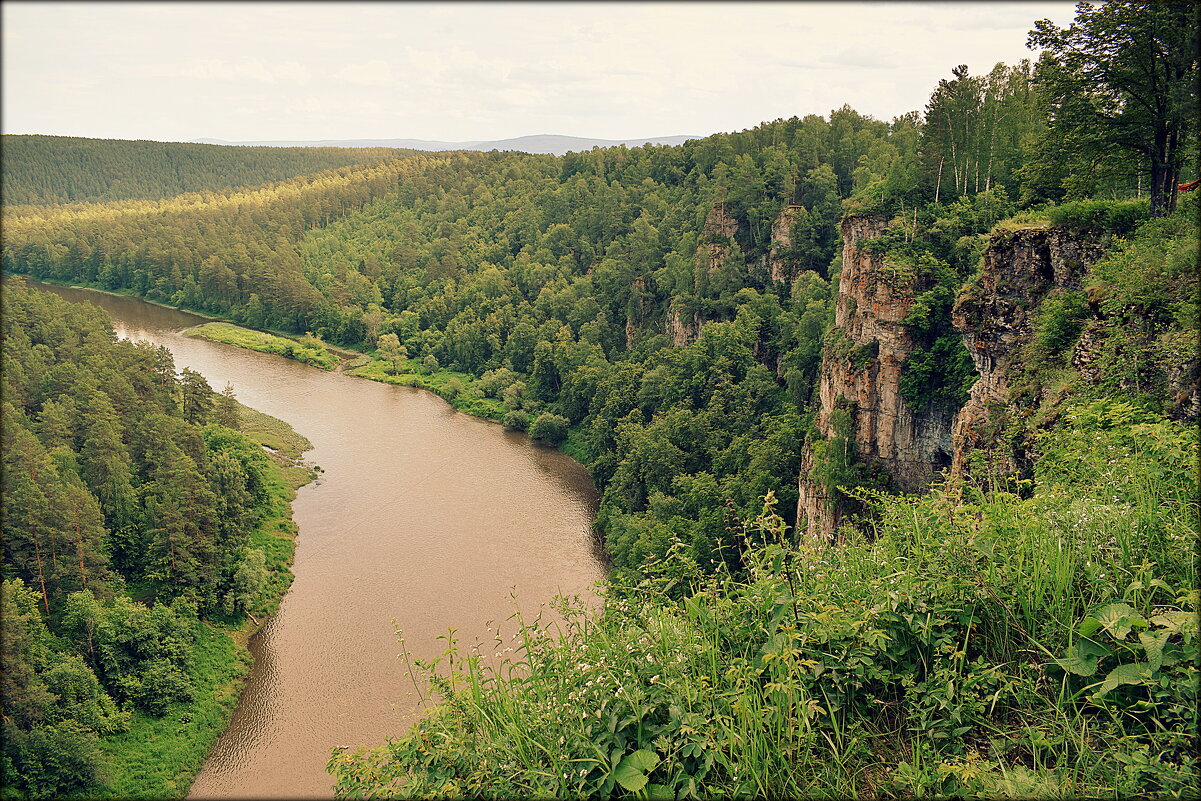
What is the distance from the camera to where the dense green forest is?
797 inches

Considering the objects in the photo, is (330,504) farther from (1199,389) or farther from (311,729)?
(1199,389)

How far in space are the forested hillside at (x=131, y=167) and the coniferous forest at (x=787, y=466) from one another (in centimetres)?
8730

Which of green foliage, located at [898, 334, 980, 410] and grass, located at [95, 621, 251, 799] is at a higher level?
green foliage, located at [898, 334, 980, 410]

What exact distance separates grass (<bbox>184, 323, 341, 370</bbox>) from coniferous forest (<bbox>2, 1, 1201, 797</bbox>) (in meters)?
1.50

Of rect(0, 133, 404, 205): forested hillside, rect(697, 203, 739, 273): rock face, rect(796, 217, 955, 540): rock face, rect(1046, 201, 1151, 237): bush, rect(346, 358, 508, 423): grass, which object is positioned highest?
rect(0, 133, 404, 205): forested hillside

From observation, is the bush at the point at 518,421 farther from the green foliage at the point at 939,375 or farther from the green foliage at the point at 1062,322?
the green foliage at the point at 1062,322

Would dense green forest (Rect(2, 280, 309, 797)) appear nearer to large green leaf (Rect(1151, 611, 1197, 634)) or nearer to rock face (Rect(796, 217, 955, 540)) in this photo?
rock face (Rect(796, 217, 955, 540))

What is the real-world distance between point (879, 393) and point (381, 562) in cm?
2180

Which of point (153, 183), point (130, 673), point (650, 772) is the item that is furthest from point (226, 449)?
point (153, 183)

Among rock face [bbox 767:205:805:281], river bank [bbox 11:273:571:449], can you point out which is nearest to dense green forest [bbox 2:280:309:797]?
river bank [bbox 11:273:571:449]

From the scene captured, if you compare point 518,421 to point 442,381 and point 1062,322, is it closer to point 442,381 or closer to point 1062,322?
point 442,381

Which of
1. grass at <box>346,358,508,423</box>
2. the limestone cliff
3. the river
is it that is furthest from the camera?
grass at <box>346,358,508,423</box>

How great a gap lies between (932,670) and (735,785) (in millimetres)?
1678

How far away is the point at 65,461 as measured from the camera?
90.2 ft
